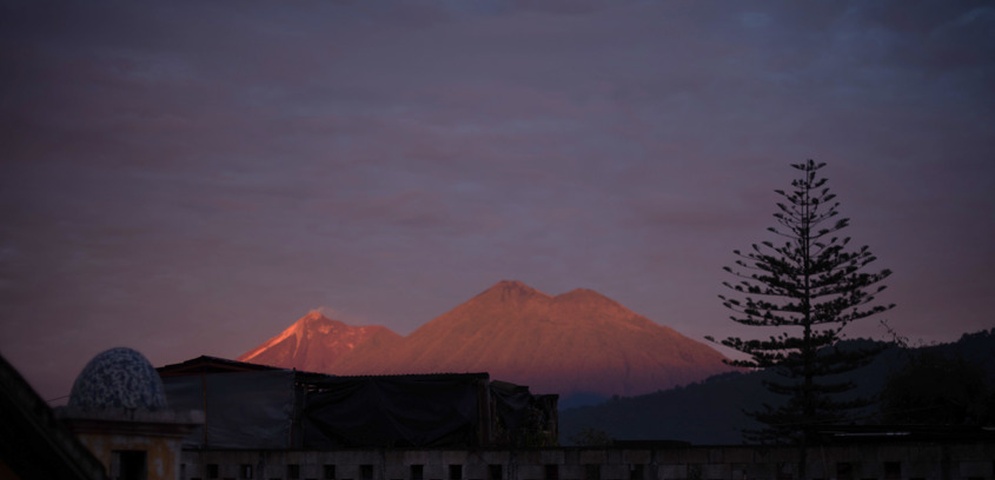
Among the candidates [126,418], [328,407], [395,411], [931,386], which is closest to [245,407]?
A: [328,407]

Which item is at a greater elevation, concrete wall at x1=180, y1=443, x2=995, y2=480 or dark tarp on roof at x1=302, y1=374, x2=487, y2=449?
dark tarp on roof at x1=302, y1=374, x2=487, y2=449

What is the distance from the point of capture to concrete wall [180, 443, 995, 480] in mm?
19188

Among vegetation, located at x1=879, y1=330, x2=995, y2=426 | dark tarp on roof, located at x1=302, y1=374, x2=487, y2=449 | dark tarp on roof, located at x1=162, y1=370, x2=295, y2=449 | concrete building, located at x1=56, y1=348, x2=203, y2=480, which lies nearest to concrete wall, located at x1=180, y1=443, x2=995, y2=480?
dark tarp on roof, located at x1=162, y1=370, x2=295, y2=449

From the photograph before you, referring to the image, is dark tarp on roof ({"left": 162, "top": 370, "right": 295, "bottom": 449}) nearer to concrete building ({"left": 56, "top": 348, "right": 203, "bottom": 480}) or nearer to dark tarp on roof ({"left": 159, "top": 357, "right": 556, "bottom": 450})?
dark tarp on roof ({"left": 159, "top": 357, "right": 556, "bottom": 450})

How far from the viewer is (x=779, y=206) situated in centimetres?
5081

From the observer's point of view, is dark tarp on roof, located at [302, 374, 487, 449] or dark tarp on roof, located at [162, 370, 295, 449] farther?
dark tarp on roof, located at [162, 370, 295, 449]

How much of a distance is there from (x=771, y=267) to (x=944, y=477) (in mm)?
31991

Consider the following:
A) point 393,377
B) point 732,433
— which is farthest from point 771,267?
point 732,433

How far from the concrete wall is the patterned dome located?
8.22 metres

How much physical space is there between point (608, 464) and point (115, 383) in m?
9.80

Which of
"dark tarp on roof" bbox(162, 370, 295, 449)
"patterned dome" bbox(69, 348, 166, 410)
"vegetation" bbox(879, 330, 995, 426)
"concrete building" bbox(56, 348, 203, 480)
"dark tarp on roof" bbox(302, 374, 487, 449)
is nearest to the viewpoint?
"concrete building" bbox(56, 348, 203, 480)

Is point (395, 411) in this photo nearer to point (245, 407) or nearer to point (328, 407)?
point (328, 407)

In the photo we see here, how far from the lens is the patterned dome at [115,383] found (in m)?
14.0

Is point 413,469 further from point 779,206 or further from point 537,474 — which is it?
point 779,206
